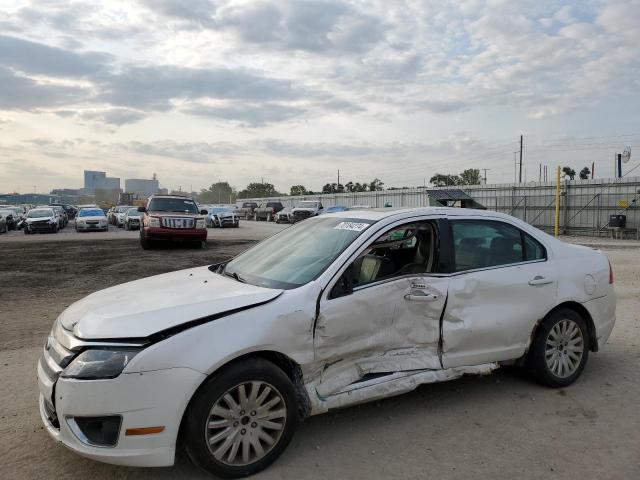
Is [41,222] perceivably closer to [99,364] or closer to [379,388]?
[99,364]

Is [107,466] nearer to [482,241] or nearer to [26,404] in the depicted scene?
[26,404]

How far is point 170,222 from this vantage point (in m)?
16.6

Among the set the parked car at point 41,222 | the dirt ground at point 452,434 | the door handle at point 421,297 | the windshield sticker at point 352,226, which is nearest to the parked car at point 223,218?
the parked car at point 41,222

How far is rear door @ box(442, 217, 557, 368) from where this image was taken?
392cm

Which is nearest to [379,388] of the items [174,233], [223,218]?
[174,233]

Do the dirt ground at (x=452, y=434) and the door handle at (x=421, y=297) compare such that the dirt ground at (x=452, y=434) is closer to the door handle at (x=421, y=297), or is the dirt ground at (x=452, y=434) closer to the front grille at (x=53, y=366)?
the front grille at (x=53, y=366)

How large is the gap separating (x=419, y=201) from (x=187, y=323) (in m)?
35.4

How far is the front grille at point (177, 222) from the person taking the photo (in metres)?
16.6

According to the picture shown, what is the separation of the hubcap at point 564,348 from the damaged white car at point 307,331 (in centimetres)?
1

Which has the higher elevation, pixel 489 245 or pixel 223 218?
pixel 223 218

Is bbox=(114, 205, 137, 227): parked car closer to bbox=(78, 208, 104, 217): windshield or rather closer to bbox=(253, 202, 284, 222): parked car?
bbox=(78, 208, 104, 217): windshield

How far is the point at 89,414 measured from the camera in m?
2.72

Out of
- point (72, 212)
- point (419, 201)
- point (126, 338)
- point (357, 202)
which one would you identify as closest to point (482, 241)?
point (126, 338)

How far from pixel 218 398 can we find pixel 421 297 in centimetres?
166
